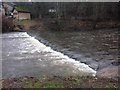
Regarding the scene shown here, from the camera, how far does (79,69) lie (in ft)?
57.3

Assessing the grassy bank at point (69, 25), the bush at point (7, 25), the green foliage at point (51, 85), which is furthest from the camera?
the grassy bank at point (69, 25)

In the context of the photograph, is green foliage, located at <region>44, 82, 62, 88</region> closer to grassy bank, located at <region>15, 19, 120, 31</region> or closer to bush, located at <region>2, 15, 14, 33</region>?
grassy bank, located at <region>15, 19, 120, 31</region>

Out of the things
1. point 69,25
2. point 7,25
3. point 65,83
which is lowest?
point 69,25

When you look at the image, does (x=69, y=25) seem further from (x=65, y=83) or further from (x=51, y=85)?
(x=51, y=85)

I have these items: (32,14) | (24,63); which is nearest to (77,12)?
(32,14)

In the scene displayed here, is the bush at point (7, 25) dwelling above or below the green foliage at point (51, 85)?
below

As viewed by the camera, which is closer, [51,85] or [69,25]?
[51,85]

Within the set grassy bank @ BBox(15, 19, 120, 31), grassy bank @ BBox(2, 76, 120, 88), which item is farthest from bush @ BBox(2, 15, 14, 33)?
grassy bank @ BBox(2, 76, 120, 88)

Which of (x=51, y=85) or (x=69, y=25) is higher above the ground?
(x=51, y=85)

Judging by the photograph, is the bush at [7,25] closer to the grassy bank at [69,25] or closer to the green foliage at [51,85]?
the grassy bank at [69,25]

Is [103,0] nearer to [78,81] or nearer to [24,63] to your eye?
[24,63]

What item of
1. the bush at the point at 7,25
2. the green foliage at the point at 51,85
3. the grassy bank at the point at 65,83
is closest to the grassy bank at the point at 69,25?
the bush at the point at 7,25

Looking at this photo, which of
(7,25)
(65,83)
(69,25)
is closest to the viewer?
(65,83)

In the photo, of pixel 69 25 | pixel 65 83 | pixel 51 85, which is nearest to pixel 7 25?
pixel 69 25
